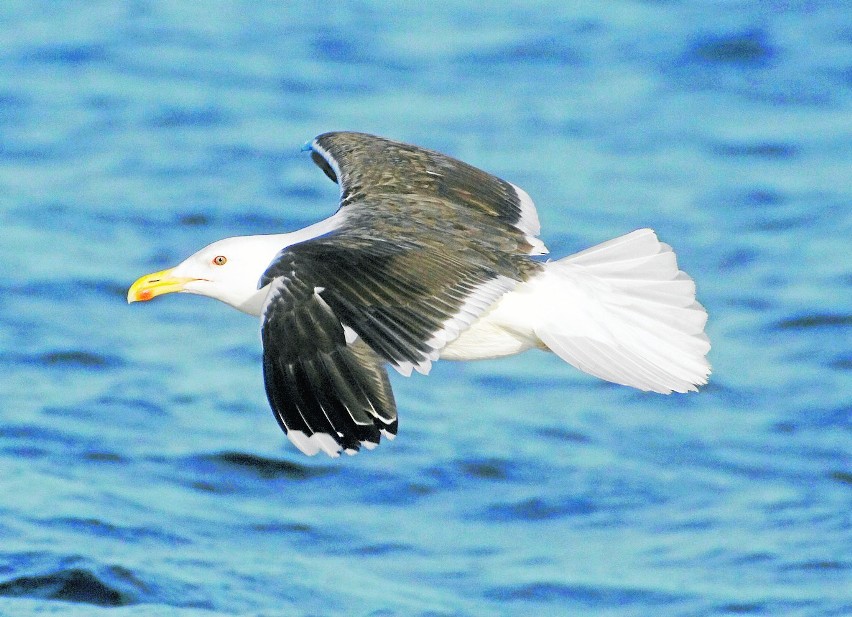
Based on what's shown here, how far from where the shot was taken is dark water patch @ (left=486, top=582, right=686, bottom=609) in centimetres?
966

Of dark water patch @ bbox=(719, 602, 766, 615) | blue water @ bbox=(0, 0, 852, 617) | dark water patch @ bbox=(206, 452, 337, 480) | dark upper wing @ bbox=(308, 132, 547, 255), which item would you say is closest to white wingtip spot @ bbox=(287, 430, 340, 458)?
dark upper wing @ bbox=(308, 132, 547, 255)

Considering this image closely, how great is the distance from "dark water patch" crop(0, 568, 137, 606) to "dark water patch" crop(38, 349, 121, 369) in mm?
2869

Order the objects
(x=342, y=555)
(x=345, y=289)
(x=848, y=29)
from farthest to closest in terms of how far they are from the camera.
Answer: (x=848, y=29)
(x=342, y=555)
(x=345, y=289)

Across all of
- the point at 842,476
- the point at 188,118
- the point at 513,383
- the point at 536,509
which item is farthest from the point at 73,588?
the point at 188,118

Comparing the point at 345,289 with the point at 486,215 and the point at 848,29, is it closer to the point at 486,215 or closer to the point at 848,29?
the point at 486,215

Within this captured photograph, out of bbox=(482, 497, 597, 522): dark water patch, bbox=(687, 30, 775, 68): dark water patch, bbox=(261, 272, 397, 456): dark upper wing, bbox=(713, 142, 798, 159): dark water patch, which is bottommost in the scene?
bbox=(261, 272, 397, 456): dark upper wing

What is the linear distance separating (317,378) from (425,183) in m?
2.04

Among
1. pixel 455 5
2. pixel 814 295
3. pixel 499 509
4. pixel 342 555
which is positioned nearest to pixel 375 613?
pixel 342 555

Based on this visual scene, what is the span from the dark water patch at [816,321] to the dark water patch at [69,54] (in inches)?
290

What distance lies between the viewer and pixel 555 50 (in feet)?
55.2

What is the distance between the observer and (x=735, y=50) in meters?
16.8

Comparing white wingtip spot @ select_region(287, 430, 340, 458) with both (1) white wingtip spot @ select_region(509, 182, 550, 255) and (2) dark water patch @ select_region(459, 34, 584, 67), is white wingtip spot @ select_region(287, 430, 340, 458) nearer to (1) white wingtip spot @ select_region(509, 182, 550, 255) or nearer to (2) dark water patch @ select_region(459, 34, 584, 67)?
(1) white wingtip spot @ select_region(509, 182, 550, 255)

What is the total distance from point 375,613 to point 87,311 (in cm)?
415

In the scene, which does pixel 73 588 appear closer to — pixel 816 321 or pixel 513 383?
pixel 513 383
